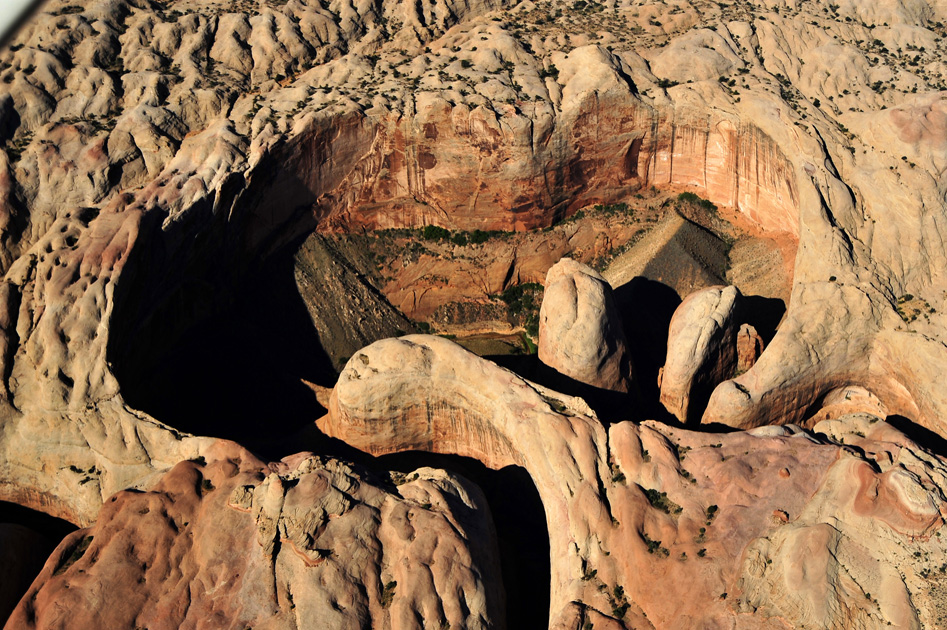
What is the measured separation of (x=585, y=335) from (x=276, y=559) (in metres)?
15.3

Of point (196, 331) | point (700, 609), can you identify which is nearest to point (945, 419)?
point (700, 609)

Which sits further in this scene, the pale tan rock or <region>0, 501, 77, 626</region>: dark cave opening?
the pale tan rock

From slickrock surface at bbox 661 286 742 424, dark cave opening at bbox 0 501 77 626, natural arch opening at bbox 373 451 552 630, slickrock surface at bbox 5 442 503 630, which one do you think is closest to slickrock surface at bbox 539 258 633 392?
slickrock surface at bbox 661 286 742 424

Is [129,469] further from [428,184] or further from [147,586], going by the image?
[428,184]

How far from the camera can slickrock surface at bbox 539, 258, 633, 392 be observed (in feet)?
109

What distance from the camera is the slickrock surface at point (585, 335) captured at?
109 feet

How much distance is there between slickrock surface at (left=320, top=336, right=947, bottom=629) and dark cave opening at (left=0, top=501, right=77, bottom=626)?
39.0 ft

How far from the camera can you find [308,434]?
3347 centimetres

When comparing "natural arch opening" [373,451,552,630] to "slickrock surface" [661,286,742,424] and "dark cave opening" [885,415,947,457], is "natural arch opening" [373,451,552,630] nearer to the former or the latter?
"slickrock surface" [661,286,742,424]

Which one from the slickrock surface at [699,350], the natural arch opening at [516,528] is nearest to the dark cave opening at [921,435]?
the slickrock surface at [699,350]

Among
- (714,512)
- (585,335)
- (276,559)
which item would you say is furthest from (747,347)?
(276,559)

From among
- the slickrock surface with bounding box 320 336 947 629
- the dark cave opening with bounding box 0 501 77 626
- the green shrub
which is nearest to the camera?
the slickrock surface with bounding box 320 336 947 629

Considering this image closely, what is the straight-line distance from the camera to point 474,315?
147 feet

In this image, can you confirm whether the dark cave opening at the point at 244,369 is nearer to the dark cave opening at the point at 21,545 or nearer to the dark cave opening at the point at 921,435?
the dark cave opening at the point at 21,545
